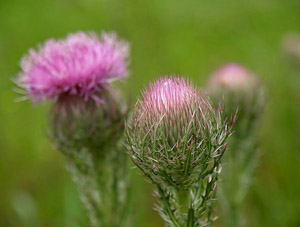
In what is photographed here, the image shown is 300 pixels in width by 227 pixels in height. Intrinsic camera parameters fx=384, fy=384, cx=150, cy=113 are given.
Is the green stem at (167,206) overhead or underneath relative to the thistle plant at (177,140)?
underneath

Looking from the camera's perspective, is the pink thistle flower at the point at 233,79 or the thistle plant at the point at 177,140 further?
the pink thistle flower at the point at 233,79

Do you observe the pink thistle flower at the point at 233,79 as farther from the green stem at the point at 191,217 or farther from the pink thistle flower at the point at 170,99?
the green stem at the point at 191,217

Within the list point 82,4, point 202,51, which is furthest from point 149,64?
point 82,4

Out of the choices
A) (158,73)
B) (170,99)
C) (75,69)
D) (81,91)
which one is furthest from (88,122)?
(158,73)

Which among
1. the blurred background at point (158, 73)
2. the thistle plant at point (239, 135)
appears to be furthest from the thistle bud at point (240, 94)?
the blurred background at point (158, 73)

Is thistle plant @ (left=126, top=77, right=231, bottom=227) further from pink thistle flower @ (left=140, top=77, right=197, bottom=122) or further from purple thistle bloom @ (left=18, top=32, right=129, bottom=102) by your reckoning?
purple thistle bloom @ (left=18, top=32, right=129, bottom=102)

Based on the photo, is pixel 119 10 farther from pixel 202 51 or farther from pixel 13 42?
pixel 13 42

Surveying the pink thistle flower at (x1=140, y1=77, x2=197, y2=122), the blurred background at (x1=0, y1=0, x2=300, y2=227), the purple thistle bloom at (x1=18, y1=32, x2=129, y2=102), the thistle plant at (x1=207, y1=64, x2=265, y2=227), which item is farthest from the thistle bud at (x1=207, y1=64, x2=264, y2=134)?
the pink thistle flower at (x1=140, y1=77, x2=197, y2=122)
